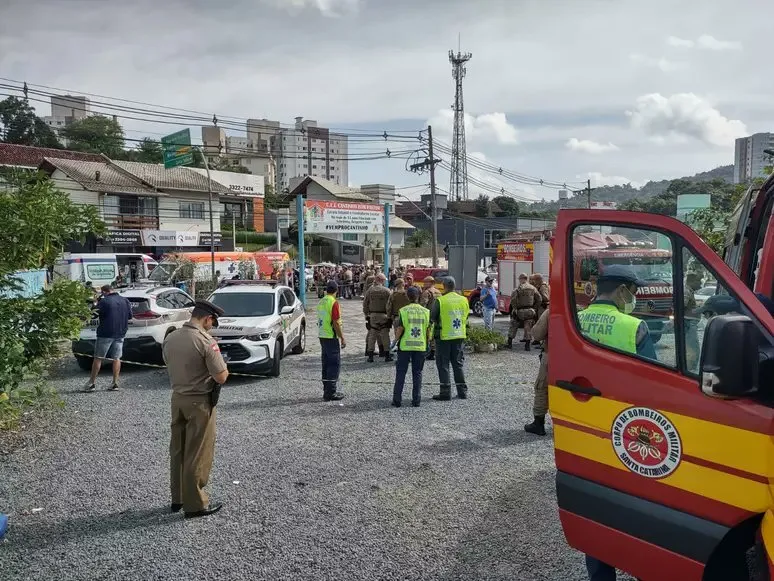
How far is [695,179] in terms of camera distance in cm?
816

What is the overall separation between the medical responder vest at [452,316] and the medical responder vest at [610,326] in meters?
5.48

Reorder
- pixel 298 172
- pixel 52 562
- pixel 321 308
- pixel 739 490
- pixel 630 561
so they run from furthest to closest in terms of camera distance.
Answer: pixel 298 172 → pixel 321 308 → pixel 52 562 → pixel 630 561 → pixel 739 490

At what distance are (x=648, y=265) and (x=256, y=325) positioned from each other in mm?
8355

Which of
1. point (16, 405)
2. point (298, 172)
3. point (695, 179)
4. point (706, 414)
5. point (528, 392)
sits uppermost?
point (298, 172)

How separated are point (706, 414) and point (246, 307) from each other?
9.73 meters

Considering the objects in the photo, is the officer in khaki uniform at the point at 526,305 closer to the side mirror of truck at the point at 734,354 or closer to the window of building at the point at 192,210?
the side mirror of truck at the point at 734,354

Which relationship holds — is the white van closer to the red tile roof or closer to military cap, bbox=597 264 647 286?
the red tile roof

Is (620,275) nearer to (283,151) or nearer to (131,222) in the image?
(131,222)

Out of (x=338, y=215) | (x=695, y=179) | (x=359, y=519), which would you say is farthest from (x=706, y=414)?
(x=338, y=215)

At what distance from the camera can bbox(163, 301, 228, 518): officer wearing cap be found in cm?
491

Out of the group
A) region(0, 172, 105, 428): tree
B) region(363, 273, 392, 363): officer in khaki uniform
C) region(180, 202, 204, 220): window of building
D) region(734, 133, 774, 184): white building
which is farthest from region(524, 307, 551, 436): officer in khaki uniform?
region(180, 202, 204, 220): window of building

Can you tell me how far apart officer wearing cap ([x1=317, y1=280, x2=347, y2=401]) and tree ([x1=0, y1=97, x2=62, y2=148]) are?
58.3 m

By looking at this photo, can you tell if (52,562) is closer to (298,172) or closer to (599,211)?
(599,211)

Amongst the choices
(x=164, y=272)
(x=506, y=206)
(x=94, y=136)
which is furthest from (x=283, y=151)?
(x=164, y=272)
